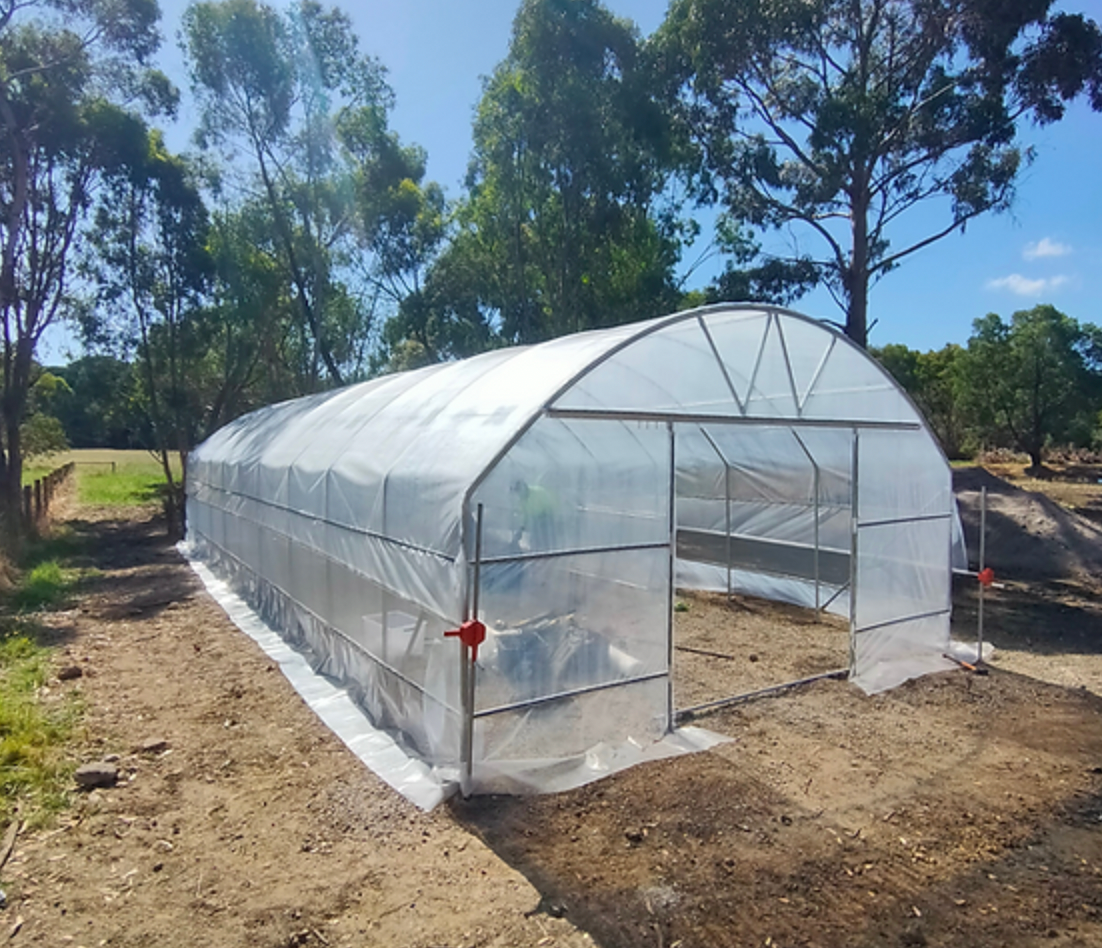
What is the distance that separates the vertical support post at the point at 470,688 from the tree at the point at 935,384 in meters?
34.8

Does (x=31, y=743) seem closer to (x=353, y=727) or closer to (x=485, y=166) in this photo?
(x=353, y=727)

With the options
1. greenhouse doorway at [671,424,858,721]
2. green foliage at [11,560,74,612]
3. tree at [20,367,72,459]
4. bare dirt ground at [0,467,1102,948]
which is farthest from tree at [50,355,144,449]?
bare dirt ground at [0,467,1102,948]

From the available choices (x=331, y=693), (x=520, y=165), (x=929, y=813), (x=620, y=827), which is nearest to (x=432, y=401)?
(x=331, y=693)

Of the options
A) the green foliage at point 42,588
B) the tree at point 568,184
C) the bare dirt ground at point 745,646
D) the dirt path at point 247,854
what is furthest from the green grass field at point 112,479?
the dirt path at point 247,854

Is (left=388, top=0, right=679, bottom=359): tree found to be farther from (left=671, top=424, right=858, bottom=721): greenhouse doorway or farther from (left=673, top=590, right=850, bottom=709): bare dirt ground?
(left=673, top=590, right=850, bottom=709): bare dirt ground

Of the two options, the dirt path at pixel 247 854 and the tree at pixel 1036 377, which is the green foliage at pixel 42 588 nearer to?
the dirt path at pixel 247 854

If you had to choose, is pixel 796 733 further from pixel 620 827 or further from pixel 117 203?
pixel 117 203

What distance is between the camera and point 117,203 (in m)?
18.4

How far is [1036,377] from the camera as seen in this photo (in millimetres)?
28906

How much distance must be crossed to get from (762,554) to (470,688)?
22.9 ft

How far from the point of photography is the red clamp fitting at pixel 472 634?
4.52 metres

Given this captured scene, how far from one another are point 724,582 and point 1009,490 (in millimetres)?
7870

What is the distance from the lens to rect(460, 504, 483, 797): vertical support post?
4.63m

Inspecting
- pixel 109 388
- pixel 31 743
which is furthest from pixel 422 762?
pixel 109 388
